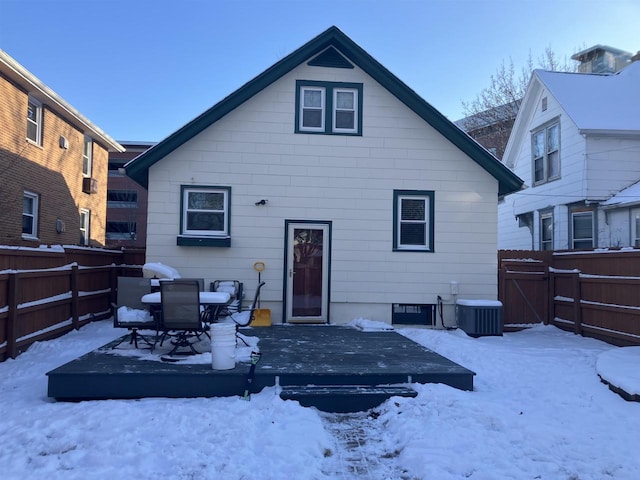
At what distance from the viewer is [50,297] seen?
7.86 metres

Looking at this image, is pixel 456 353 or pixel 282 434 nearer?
pixel 282 434

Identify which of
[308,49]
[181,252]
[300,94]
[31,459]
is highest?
[308,49]

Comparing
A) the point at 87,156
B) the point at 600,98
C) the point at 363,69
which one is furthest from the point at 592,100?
the point at 87,156

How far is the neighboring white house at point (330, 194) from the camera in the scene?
9359mm

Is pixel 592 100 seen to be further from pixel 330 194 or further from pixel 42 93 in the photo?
pixel 42 93

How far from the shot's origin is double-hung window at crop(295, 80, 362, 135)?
9.75 meters

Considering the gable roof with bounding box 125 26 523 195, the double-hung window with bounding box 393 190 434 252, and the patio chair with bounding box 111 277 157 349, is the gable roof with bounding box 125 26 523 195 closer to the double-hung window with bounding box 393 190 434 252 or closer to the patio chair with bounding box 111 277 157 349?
the double-hung window with bounding box 393 190 434 252

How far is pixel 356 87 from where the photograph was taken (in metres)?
9.87

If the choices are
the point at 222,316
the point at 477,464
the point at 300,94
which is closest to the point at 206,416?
the point at 477,464

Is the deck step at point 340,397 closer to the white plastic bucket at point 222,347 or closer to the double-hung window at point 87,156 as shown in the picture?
the white plastic bucket at point 222,347

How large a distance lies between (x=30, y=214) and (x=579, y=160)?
15.5 meters

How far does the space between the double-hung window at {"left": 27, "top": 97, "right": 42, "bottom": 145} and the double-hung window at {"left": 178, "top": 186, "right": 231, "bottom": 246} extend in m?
Result: 7.10

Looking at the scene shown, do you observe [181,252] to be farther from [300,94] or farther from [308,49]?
[308,49]

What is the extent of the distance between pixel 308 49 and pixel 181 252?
4.91 meters
